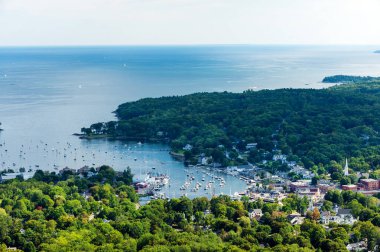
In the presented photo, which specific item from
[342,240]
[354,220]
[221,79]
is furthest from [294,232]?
[221,79]

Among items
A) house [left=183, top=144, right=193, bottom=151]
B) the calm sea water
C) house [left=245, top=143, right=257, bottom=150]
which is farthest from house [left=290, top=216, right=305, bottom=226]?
house [left=183, top=144, right=193, bottom=151]

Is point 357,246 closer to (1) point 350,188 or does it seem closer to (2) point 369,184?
(1) point 350,188

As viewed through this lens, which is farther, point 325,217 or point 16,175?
point 16,175

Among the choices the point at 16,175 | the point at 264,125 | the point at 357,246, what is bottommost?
the point at 16,175

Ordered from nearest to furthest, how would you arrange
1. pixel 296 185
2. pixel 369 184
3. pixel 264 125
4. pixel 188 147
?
pixel 296 185 < pixel 369 184 < pixel 188 147 < pixel 264 125

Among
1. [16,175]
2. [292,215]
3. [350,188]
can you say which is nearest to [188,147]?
[16,175]

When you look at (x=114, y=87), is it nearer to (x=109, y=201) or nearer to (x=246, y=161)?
(x=246, y=161)
